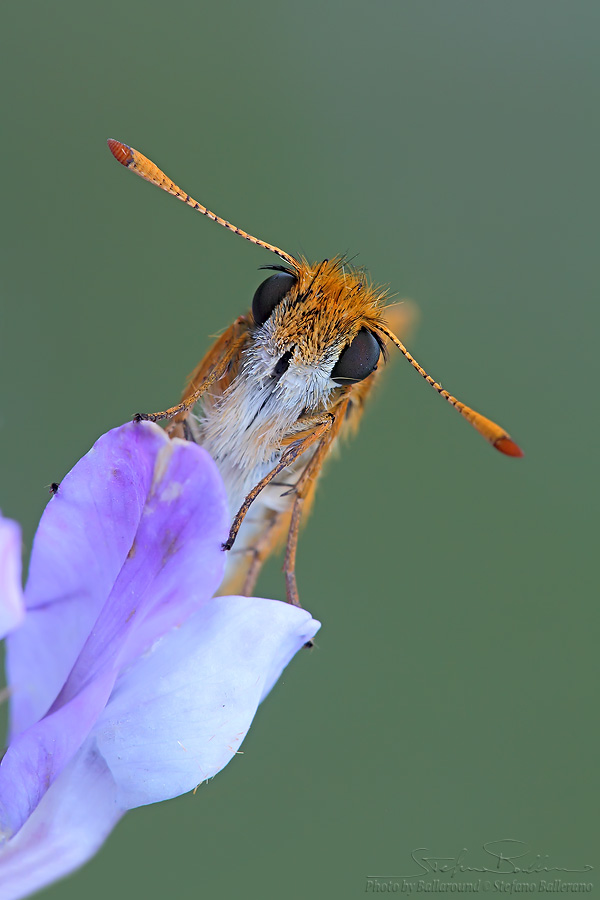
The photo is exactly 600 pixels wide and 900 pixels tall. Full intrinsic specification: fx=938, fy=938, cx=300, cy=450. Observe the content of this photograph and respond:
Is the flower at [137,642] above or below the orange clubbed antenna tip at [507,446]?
below

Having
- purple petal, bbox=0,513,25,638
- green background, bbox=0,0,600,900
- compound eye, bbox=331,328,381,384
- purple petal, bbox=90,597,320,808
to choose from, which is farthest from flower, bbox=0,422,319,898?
green background, bbox=0,0,600,900

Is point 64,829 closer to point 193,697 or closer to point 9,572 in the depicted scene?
point 193,697

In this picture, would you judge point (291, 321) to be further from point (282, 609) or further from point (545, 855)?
point (545, 855)

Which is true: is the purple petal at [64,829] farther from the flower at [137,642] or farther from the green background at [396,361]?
the green background at [396,361]

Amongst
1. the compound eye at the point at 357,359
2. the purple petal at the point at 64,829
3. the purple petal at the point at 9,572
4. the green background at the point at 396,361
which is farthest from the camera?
the green background at the point at 396,361

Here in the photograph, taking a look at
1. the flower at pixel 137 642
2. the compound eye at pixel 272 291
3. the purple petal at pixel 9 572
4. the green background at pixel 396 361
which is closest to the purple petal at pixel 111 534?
the flower at pixel 137 642

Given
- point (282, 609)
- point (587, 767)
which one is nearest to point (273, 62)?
point (587, 767)

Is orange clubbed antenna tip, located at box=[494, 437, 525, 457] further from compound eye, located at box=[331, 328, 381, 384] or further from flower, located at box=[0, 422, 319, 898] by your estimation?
flower, located at box=[0, 422, 319, 898]
